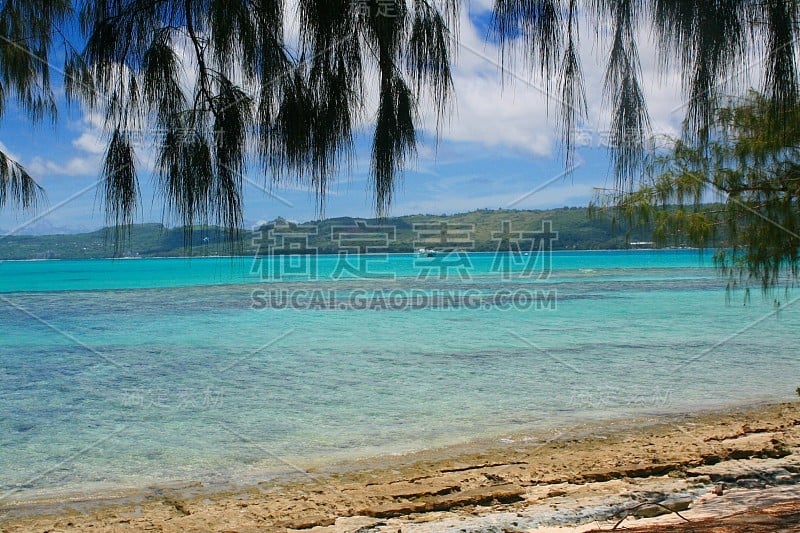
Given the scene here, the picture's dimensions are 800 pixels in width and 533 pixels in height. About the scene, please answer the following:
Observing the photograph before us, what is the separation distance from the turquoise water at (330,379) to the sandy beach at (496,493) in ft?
1.51

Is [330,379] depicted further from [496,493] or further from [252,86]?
[252,86]

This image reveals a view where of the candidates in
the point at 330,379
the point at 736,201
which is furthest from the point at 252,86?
the point at 330,379

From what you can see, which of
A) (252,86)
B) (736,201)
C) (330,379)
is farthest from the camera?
(330,379)

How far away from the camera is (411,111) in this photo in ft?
5.24

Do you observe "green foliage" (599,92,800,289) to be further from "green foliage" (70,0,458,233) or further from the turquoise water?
"green foliage" (70,0,458,233)

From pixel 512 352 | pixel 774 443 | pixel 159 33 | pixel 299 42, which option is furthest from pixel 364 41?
pixel 512 352

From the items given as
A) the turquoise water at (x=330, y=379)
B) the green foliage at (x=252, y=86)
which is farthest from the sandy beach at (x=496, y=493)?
the green foliage at (x=252, y=86)

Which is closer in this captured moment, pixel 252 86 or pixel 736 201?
pixel 252 86

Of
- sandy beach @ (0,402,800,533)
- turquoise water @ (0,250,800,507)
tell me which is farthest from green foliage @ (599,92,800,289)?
sandy beach @ (0,402,800,533)

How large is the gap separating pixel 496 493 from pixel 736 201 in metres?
2.40

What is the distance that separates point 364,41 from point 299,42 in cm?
16

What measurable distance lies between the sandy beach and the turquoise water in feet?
1.51

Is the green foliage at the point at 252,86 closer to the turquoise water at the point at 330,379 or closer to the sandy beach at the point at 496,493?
the turquoise water at the point at 330,379

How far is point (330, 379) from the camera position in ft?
30.5
